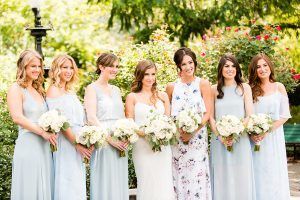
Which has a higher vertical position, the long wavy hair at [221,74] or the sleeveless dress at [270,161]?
the long wavy hair at [221,74]

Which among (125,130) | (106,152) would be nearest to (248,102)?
(125,130)

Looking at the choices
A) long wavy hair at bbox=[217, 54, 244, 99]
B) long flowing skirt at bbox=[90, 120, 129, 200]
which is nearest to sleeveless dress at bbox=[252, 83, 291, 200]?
long wavy hair at bbox=[217, 54, 244, 99]

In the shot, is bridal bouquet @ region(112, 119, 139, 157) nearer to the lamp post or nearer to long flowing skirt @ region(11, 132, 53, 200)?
long flowing skirt @ region(11, 132, 53, 200)

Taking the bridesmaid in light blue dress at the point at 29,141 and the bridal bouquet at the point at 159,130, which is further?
the bridal bouquet at the point at 159,130

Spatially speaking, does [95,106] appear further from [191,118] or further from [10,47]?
[10,47]

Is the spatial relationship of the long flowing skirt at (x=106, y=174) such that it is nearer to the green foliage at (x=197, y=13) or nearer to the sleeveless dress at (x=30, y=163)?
the sleeveless dress at (x=30, y=163)

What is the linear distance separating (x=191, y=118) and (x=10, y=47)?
1603 centimetres

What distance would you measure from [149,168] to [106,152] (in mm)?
625

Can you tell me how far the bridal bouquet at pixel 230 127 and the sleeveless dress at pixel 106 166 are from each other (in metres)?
1.29

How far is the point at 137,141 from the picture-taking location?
286 inches

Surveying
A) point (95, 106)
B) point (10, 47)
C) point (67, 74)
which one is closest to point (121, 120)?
point (95, 106)

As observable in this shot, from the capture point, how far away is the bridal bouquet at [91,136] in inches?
259

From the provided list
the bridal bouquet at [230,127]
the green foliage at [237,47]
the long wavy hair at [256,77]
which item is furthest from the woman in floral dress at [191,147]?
the green foliage at [237,47]

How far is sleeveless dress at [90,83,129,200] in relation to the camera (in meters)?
6.95
